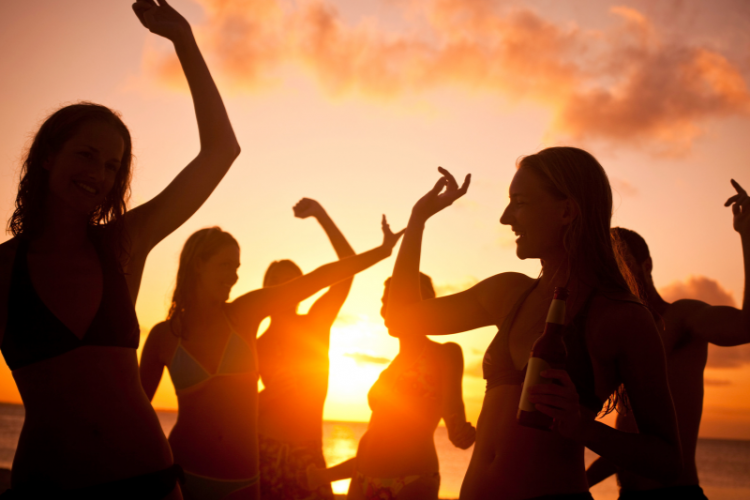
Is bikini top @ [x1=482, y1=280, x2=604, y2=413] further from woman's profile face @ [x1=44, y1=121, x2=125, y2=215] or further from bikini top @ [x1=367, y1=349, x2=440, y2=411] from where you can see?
bikini top @ [x1=367, y1=349, x2=440, y2=411]

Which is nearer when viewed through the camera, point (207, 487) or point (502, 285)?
point (502, 285)

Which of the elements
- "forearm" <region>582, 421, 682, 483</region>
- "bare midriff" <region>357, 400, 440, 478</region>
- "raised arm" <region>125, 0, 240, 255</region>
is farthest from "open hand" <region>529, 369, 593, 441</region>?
"bare midriff" <region>357, 400, 440, 478</region>

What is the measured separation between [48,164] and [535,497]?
8.00 feet

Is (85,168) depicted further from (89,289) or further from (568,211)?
(568,211)

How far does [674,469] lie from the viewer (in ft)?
6.67

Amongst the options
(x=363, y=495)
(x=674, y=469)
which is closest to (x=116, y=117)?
(x=674, y=469)

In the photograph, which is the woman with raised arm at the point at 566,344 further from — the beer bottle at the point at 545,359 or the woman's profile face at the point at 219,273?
the woman's profile face at the point at 219,273

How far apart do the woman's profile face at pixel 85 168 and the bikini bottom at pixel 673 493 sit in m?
3.34

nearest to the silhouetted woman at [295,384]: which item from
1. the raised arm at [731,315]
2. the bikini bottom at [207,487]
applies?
the bikini bottom at [207,487]

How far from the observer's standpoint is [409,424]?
4.77 m

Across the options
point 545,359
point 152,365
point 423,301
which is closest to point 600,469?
point 423,301

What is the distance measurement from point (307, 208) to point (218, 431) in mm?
2584

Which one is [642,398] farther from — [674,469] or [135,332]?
[135,332]

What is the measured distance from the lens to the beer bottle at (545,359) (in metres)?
1.93
